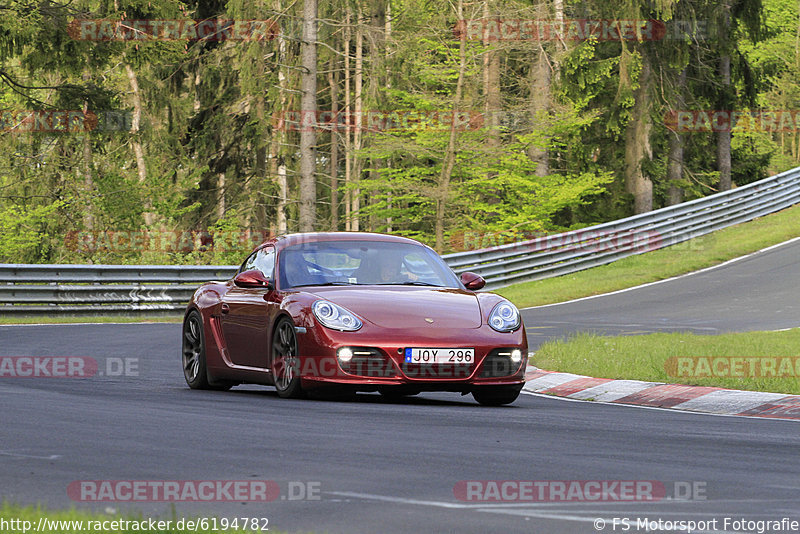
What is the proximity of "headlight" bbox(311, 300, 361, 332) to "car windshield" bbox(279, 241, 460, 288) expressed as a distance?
81 cm

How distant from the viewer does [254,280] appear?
36.6 feet

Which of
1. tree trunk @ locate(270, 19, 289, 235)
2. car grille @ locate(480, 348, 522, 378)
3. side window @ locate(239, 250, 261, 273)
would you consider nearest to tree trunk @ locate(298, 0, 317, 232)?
tree trunk @ locate(270, 19, 289, 235)

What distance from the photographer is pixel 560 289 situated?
89.6ft

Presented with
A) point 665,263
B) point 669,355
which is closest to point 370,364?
point 669,355

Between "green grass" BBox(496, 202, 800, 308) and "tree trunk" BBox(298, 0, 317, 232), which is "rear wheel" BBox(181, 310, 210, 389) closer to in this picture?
"green grass" BBox(496, 202, 800, 308)

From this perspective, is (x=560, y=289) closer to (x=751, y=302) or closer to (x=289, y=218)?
(x=751, y=302)

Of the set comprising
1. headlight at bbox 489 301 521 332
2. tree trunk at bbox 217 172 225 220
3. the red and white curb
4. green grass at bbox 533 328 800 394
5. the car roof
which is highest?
tree trunk at bbox 217 172 225 220

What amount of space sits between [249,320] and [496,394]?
231 cm

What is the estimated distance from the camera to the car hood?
33.6 ft

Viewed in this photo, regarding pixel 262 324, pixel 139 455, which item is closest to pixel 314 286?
pixel 262 324

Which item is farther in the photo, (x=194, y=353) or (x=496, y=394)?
(x=194, y=353)

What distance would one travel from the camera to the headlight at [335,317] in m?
10.2

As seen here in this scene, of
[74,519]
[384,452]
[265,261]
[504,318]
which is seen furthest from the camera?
[265,261]

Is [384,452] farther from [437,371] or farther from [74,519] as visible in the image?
[437,371]
